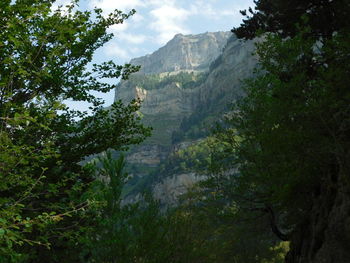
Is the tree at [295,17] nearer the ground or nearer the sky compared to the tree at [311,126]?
nearer the sky

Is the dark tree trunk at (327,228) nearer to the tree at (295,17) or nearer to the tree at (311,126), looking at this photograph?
the tree at (311,126)

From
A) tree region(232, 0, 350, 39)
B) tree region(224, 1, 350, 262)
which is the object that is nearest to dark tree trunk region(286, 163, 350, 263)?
tree region(224, 1, 350, 262)

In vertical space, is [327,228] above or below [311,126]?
below

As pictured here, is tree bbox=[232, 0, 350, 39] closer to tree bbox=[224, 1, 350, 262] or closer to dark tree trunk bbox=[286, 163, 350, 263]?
tree bbox=[224, 1, 350, 262]

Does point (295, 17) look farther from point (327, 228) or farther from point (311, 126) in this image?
point (327, 228)

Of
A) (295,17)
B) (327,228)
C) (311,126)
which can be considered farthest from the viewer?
(295,17)

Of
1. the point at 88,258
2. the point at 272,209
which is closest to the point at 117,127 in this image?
the point at 88,258

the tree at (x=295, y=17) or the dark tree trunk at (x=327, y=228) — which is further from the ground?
the tree at (x=295, y=17)

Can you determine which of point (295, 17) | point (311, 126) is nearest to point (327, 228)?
point (311, 126)

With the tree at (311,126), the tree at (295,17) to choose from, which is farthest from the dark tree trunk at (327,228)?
the tree at (295,17)

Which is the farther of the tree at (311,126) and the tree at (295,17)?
the tree at (295,17)

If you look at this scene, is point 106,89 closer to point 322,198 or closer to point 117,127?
point 117,127

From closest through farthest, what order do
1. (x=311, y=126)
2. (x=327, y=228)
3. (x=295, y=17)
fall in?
(x=311, y=126) → (x=327, y=228) → (x=295, y=17)

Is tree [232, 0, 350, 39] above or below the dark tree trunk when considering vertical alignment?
above
